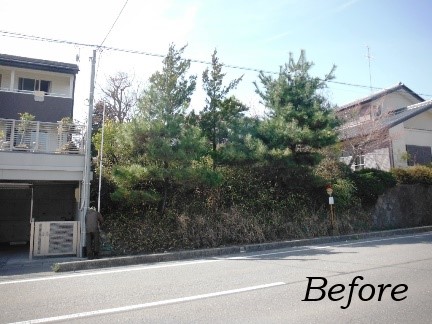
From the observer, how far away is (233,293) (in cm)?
529

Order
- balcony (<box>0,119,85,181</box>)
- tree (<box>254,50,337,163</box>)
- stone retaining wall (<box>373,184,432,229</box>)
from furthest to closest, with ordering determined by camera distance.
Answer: stone retaining wall (<box>373,184,432,229</box>) → tree (<box>254,50,337,163</box>) → balcony (<box>0,119,85,181</box>)

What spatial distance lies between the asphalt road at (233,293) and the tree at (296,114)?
594 centimetres

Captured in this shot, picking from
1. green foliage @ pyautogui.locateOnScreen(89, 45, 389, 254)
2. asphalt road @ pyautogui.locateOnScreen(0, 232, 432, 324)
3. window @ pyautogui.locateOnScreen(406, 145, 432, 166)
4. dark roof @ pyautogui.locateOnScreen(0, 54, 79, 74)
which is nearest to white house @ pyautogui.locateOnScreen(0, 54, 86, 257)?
dark roof @ pyautogui.locateOnScreen(0, 54, 79, 74)

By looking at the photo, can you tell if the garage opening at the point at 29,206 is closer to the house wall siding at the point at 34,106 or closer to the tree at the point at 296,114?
the house wall siding at the point at 34,106

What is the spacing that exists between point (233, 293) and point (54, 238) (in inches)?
265

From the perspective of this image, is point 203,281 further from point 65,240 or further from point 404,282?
point 65,240

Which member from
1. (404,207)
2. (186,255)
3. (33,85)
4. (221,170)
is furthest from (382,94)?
(33,85)

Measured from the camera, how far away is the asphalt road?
4284 millimetres

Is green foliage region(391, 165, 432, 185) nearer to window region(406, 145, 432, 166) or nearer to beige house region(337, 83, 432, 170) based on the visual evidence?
beige house region(337, 83, 432, 170)

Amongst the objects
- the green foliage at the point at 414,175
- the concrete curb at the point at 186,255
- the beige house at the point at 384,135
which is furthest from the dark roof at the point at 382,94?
the concrete curb at the point at 186,255

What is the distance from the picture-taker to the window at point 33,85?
1803 centimetres

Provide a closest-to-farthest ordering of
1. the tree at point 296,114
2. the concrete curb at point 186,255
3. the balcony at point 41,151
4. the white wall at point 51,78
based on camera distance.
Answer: the concrete curb at point 186,255, the balcony at point 41,151, the tree at point 296,114, the white wall at point 51,78

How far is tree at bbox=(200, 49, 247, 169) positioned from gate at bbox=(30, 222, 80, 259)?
620 cm

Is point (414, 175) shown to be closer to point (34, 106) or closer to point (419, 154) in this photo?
point (419, 154)
